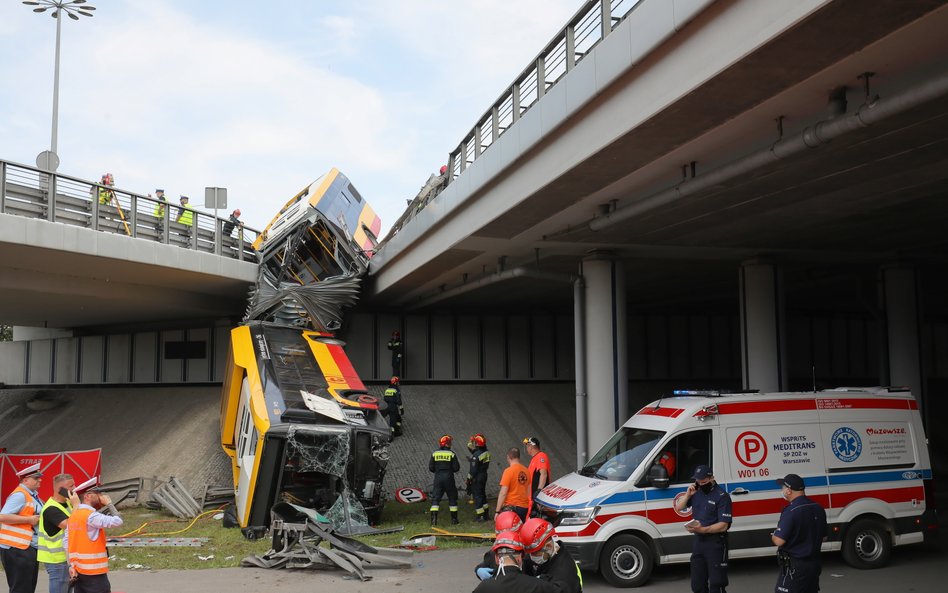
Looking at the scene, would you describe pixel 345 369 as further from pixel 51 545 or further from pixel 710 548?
pixel 710 548

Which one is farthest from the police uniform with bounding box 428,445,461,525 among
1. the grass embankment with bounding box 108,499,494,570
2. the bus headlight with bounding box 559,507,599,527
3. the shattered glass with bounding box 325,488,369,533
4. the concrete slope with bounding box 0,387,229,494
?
the concrete slope with bounding box 0,387,229,494

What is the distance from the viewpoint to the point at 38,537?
7766 millimetres

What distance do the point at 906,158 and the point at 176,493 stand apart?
15.1m

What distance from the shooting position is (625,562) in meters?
10.2

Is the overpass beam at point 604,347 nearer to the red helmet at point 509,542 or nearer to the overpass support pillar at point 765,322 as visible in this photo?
the overpass support pillar at point 765,322

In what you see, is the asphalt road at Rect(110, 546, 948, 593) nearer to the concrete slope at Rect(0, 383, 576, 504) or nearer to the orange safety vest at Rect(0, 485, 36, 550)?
the orange safety vest at Rect(0, 485, 36, 550)

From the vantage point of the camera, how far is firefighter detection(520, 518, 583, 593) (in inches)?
194

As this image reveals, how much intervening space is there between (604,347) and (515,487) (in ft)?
20.8

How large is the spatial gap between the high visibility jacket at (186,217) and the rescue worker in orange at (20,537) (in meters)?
13.8

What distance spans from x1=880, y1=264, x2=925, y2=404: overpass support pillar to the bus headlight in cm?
1338

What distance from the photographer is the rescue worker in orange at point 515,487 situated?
12039mm

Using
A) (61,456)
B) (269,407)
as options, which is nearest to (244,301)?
(61,456)

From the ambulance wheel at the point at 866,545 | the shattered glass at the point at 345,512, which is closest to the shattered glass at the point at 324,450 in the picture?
the shattered glass at the point at 345,512

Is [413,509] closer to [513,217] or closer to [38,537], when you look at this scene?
[513,217]
